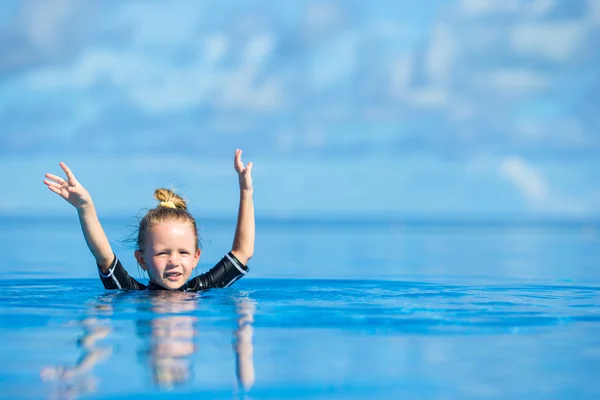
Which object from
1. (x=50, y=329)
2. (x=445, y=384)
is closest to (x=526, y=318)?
(x=445, y=384)

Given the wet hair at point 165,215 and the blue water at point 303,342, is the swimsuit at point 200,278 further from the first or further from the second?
the wet hair at point 165,215

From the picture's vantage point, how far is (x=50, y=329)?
254 inches

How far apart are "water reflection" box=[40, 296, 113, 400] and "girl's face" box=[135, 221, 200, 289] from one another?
3.36 feet

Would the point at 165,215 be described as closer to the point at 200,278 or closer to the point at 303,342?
the point at 200,278

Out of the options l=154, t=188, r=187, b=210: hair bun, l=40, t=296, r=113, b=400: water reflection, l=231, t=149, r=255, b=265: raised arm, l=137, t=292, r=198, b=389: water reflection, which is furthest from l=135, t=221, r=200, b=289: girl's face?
l=40, t=296, r=113, b=400: water reflection

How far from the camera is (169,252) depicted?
7961 millimetres

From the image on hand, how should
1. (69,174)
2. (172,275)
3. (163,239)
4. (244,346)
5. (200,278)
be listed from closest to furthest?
(244,346)
(69,174)
(163,239)
(172,275)
(200,278)

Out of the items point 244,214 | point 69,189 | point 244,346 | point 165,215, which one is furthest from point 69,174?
point 244,346

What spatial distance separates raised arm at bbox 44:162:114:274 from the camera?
7.49 m

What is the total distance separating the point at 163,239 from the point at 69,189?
902mm

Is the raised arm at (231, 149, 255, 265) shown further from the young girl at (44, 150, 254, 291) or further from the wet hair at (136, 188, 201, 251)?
the wet hair at (136, 188, 201, 251)

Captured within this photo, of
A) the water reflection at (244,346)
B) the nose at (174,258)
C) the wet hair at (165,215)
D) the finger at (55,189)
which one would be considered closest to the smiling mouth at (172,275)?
the nose at (174,258)

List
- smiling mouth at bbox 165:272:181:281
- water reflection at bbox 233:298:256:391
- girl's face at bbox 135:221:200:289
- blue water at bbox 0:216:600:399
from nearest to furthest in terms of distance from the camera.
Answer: blue water at bbox 0:216:600:399, water reflection at bbox 233:298:256:391, girl's face at bbox 135:221:200:289, smiling mouth at bbox 165:272:181:281

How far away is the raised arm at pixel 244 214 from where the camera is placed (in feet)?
27.6
